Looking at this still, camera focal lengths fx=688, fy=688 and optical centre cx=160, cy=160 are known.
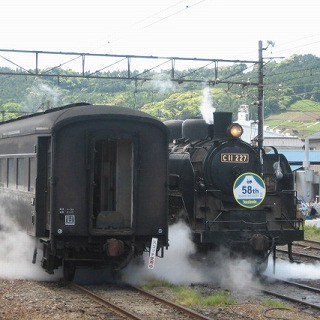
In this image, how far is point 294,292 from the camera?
40.2 feet

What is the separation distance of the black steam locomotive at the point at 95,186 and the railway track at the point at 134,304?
48 cm

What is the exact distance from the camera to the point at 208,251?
531 inches

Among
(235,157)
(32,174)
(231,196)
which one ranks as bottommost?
(231,196)

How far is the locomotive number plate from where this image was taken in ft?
44.9

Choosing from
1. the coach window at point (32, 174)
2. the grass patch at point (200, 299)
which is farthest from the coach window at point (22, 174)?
the grass patch at point (200, 299)

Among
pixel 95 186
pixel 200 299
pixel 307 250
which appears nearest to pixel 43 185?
pixel 95 186

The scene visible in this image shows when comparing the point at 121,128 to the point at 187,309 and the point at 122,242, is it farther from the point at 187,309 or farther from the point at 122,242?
the point at 187,309

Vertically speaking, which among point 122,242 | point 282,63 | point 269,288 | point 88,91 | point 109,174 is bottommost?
point 269,288

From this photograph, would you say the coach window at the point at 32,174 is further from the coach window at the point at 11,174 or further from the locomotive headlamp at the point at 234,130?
the locomotive headlamp at the point at 234,130

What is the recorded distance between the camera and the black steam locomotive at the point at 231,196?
13117 millimetres

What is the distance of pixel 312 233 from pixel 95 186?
14.4 meters

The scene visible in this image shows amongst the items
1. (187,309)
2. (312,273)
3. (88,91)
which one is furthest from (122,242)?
(88,91)

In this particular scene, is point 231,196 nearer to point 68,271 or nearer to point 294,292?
point 294,292

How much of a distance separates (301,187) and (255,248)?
16.8m
